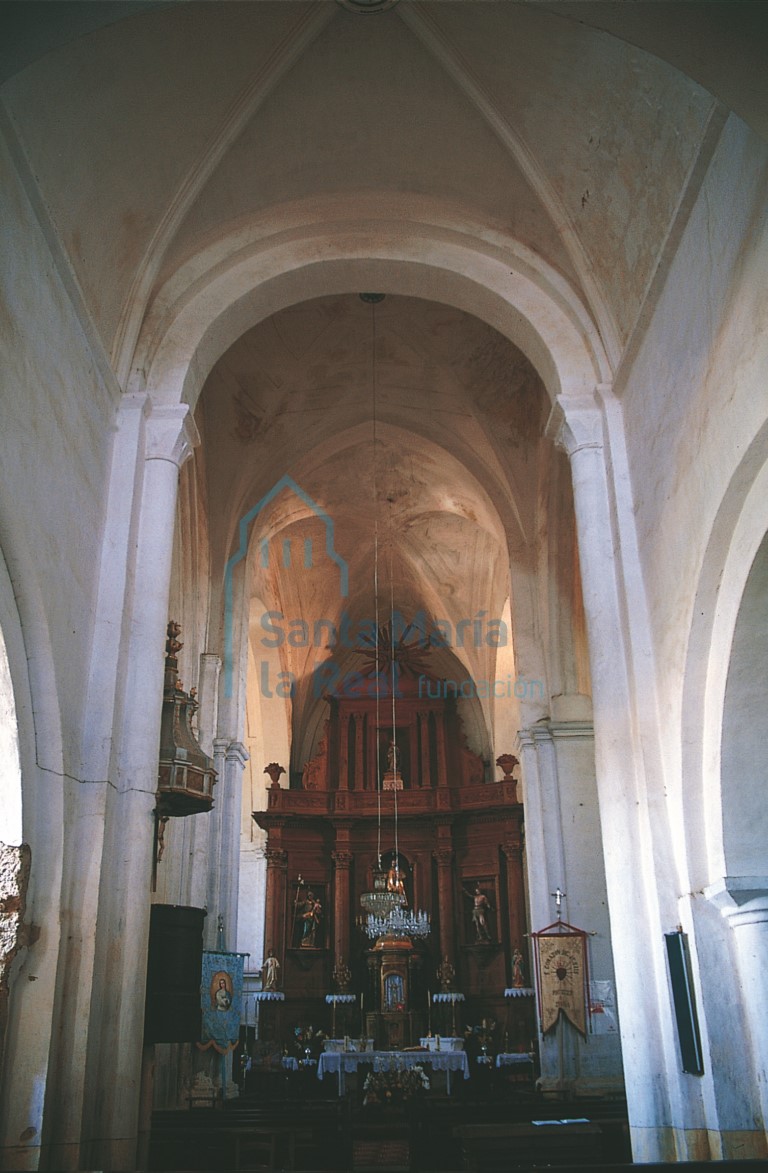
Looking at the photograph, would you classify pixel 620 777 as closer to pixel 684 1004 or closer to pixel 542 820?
pixel 684 1004

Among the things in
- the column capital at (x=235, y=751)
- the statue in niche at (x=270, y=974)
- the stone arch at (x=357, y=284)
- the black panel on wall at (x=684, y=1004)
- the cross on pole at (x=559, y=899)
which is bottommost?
the black panel on wall at (x=684, y=1004)

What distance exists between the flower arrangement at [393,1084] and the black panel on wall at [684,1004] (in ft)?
24.8

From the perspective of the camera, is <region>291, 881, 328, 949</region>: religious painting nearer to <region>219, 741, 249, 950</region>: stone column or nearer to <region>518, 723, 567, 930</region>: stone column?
<region>219, 741, 249, 950</region>: stone column

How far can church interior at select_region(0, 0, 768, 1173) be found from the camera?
6.25 m

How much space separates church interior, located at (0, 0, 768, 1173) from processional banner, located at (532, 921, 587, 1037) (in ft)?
0.20

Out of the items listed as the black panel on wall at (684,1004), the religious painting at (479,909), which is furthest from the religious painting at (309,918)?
the black panel on wall at (684,1004)

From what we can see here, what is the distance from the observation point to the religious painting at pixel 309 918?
62.6ft

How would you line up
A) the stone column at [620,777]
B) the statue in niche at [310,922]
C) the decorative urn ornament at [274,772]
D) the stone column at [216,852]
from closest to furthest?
the stone column at [620,777] < the stone column at [216,852] < the statue in niche at [310,922] < the decorative urn ornament at [274,772]

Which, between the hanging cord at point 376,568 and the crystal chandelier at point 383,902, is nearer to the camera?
the hanging cord at point 376,568

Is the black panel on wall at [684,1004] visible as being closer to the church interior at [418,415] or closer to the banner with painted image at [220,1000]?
the church interior at [418,415]

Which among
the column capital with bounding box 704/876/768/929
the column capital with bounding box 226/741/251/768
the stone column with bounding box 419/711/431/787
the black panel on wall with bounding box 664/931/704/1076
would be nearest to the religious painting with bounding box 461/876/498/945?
the stone column with bounding box 419/711/431/787

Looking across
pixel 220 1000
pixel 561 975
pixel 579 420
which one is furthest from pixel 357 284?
pixel 561 975

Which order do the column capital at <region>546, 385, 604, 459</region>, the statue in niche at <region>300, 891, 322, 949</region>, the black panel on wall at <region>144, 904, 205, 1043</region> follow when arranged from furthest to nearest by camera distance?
the statue in niche at <region>300, 891, 322, 949</region>
the column capital at <region>546, 385, 604, 459</region>
the black panel on wall at <region>144, 904, 205, 1043</region>

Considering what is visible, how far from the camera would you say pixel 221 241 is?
31.0 feet
